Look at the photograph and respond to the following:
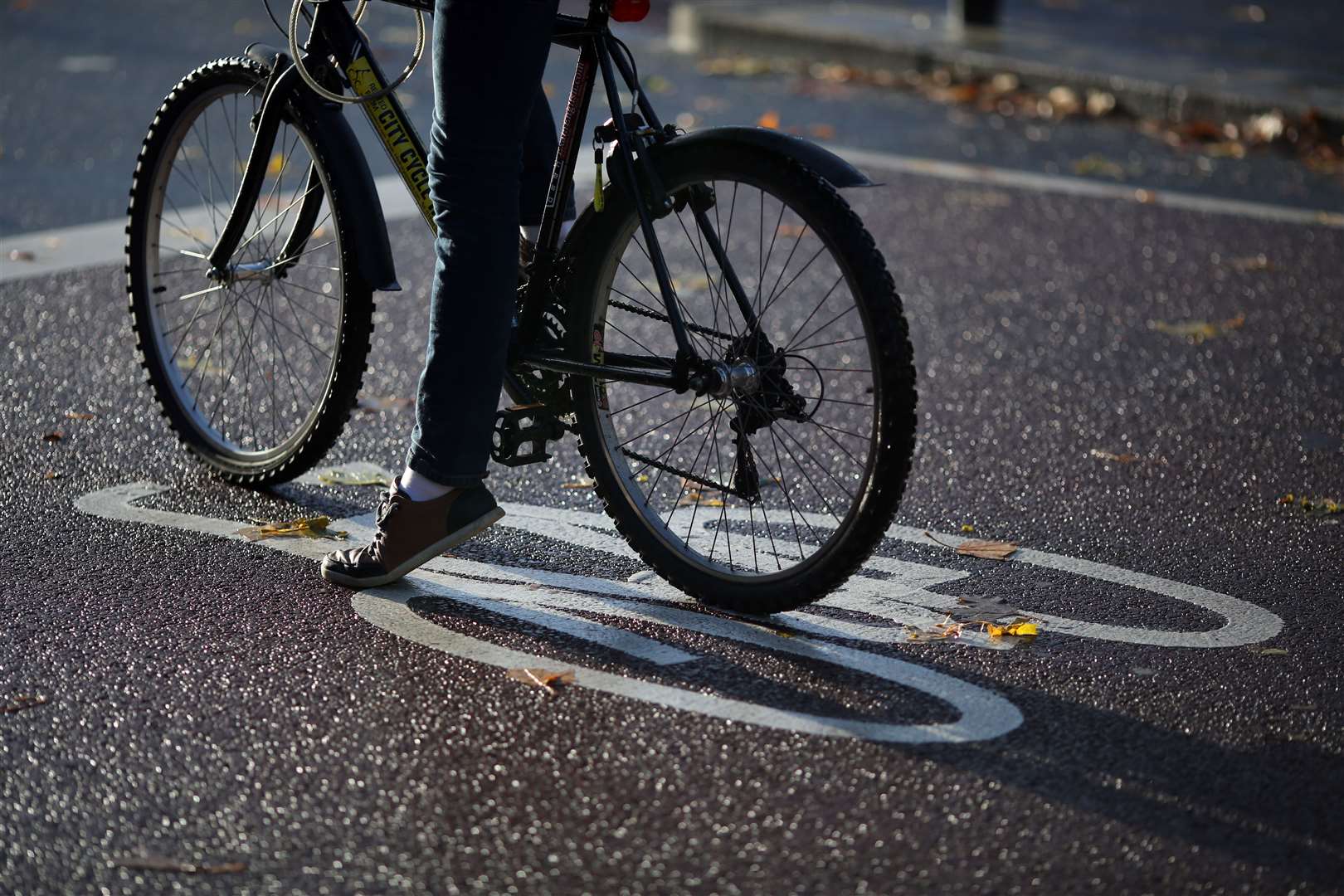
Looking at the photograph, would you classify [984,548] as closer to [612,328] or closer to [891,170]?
[612,328]

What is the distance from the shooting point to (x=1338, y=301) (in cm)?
630

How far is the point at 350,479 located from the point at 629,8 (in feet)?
5.06

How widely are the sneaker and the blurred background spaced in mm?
3371

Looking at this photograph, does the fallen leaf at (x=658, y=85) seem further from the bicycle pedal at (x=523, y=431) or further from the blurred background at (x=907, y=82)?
the bicycle pedal at (x=523, y=431)

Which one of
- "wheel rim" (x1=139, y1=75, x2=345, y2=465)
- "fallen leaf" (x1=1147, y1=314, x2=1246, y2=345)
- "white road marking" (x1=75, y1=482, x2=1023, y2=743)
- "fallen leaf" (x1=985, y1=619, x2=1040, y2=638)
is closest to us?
"white road marking" (x1=75, y1=482, x2=1023, y2=743)

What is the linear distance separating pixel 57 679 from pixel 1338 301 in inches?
181

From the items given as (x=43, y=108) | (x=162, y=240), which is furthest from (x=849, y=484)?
(x=43, y=108)

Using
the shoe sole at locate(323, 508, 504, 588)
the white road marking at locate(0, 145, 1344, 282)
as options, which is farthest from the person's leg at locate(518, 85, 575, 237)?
the white road marking at locate(0, 145, 1344, 282)

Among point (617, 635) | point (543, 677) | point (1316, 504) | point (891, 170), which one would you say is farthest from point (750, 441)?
point (891, 170)

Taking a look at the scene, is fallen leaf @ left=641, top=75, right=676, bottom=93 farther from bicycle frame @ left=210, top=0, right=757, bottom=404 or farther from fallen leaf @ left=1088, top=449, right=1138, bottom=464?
bicycle frame @ left=210, top=0, right=757, bottom=404

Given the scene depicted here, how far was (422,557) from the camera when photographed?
3830 mm

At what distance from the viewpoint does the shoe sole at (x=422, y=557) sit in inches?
150

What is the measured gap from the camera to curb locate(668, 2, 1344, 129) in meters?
9.53

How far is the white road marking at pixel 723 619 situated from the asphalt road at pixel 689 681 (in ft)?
0.03
